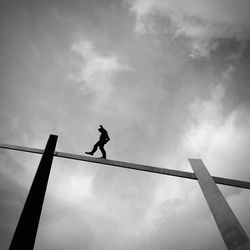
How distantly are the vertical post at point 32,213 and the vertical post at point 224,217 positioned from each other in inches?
104

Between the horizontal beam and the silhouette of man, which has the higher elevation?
the silhouette of man

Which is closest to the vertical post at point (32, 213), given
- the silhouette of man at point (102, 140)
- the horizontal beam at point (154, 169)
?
the horizontal beam at point (154, 169)

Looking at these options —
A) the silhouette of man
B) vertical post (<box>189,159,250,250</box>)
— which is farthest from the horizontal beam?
the silhouette of man

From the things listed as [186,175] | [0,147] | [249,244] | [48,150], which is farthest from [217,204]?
[0,147]

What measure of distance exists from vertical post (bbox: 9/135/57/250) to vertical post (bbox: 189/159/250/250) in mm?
2643

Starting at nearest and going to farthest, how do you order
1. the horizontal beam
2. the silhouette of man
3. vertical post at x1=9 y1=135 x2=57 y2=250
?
vertical post at x1=9 y1=135 x2=57 y2=250 → the horizontal beam → the silhouette of man

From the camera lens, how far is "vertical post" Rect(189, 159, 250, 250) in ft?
7.02

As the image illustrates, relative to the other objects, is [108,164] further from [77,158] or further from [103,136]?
[103,136]

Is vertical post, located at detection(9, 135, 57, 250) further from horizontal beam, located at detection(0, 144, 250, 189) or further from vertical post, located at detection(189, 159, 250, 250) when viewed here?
vertical post, located at detection(189, 159, 250, 250)

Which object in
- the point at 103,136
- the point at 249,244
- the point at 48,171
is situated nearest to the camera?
the point at 249,244

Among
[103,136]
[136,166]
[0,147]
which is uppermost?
[103,136]

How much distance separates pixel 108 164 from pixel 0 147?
2403 mm

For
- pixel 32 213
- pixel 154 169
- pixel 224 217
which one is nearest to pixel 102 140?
pixel 154 169

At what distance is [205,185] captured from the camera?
9.75 ft
